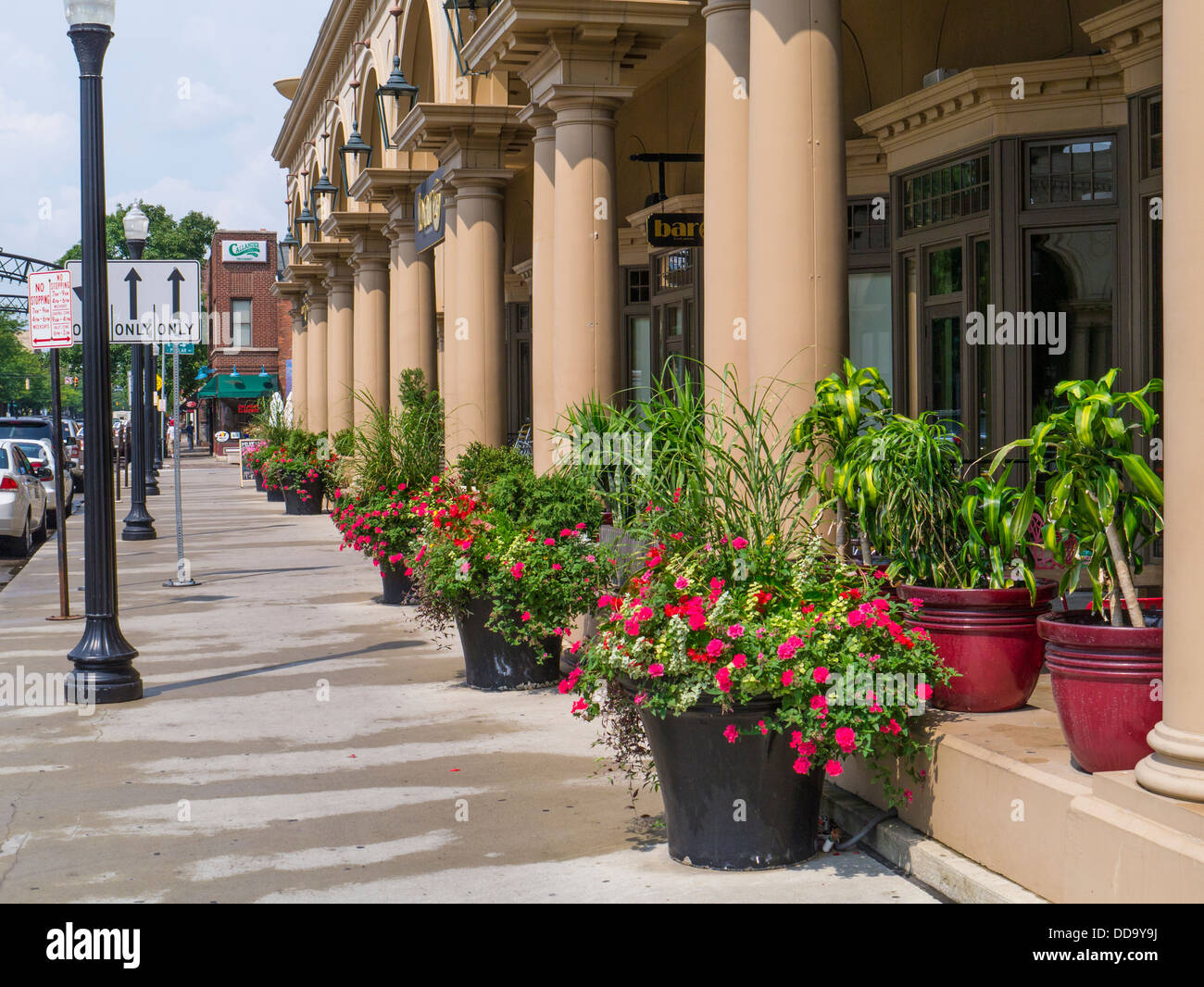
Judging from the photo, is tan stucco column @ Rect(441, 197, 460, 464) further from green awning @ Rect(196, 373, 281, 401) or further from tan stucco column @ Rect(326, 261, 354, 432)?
green awning @ Rect(196, 373, 281, 401)

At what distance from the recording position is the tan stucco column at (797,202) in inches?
307

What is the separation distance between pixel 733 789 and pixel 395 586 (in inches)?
354

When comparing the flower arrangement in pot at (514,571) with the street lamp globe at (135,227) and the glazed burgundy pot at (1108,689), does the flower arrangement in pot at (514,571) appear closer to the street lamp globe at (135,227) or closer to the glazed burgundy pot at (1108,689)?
the glazed burgundy pot at (1108,689)

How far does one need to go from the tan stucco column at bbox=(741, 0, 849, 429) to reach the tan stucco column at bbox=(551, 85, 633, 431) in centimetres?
425

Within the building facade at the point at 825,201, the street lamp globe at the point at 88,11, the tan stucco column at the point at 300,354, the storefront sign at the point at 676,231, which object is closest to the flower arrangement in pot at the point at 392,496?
the building facade at the point at 825,201

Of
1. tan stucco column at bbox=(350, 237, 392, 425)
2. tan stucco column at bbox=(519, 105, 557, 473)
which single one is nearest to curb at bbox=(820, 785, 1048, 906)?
tan stucco column at bbox=(519, 105, 557, 473)

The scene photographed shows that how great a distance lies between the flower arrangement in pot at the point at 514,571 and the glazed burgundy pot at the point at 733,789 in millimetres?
3573

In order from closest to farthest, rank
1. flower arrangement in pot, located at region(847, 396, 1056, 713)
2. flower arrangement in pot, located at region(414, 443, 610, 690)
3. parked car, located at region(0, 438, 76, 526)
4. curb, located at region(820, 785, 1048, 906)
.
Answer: curb, located at region(820, 785, 1048, 906), flower arrangement in pot, located at region(847, 396, 1056, 713), flower arrangement in pot, located at region(414, 443, 610, 690), parked car, located at region(0, 438, 76, 526)

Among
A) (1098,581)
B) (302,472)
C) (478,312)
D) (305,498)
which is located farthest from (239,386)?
(1098,581)

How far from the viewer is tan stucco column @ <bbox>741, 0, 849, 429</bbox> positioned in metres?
7.79
